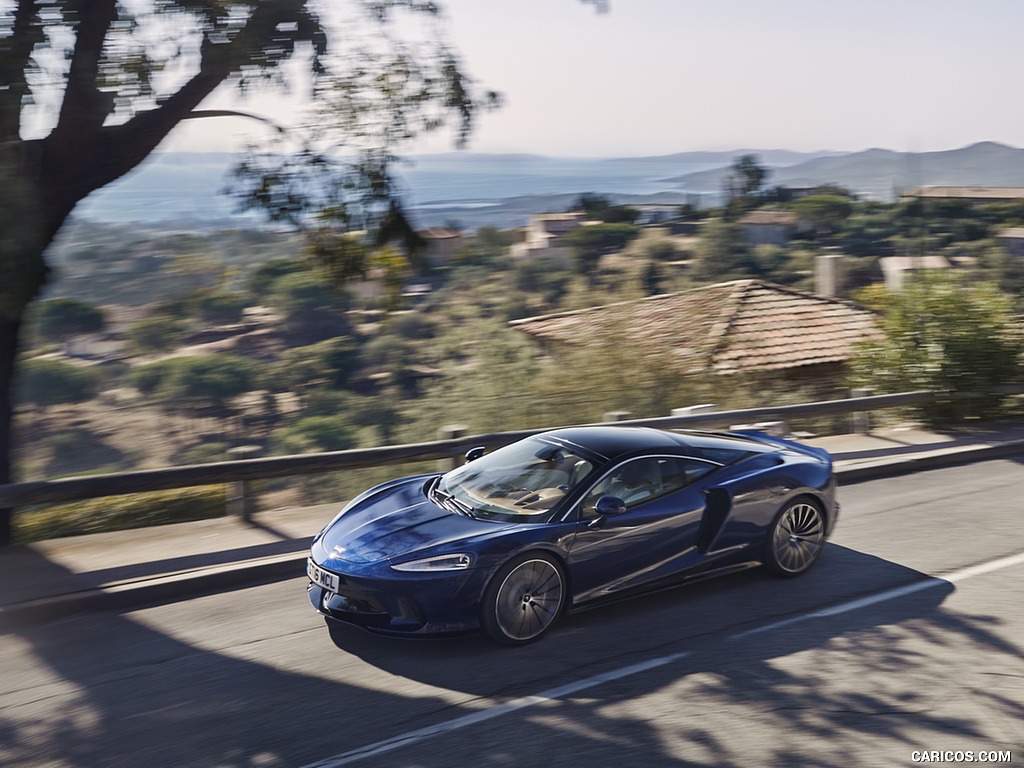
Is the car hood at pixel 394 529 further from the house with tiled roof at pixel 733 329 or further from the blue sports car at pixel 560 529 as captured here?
the house with tiled roof at pixel 733 329

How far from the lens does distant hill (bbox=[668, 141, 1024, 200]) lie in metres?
31.4

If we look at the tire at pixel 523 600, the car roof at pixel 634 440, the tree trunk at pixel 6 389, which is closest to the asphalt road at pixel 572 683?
the tire at pixel 523 600

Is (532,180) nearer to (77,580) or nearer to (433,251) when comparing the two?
(433,251)

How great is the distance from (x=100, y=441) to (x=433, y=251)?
14.1 meters

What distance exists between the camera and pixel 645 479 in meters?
6.88

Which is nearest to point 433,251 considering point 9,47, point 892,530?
point 9,47

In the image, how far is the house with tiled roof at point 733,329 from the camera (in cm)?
1891

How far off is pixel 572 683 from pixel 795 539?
107 inches

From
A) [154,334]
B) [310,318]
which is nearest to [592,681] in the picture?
Result: [154,334]

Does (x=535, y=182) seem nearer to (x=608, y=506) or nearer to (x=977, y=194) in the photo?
(x=977, y=194)

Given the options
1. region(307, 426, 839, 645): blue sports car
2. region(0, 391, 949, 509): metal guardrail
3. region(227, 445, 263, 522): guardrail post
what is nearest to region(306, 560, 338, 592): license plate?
region(307, 426, 839, 645): blue sports car

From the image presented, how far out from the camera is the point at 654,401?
18406mm

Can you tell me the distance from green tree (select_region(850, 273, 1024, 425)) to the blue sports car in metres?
8.17

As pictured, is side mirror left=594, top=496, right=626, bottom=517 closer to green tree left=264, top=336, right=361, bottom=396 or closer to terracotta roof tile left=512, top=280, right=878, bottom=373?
terracotta roof tile left=512, top=280, right=878, bottom=373
